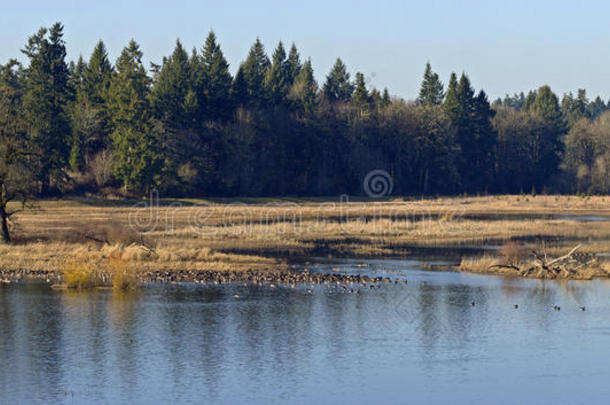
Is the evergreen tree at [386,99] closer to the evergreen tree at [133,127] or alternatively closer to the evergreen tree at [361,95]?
the evergreen tree at [361,95]

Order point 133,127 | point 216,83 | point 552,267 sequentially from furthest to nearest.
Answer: point 216,83
point 133,127
point 552,267

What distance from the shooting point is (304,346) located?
2697 centimetres

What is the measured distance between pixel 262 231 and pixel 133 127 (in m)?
42.2

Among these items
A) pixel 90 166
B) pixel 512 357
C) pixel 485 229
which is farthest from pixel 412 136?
pixel 512 357

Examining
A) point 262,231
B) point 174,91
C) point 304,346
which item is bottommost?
point 304,346

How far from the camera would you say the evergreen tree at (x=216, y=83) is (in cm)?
11912

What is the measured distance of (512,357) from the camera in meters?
26.1

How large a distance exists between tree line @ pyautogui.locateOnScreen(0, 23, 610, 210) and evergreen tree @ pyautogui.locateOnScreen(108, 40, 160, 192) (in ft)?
0.56

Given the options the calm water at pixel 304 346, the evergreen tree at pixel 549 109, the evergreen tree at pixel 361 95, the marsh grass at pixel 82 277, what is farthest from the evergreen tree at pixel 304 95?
the calm water at pixel 304 346

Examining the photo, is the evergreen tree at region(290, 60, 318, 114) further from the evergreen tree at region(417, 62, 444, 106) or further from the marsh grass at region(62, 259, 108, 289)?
the marsh grass at region(62, 259, 108, 289)

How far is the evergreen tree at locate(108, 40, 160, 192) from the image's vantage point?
327ft

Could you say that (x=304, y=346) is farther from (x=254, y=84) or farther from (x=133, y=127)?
(x=254, y=84)

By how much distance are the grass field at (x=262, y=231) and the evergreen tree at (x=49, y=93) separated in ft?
36.7

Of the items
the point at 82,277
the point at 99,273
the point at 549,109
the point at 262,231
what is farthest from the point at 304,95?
the point at 82,277
